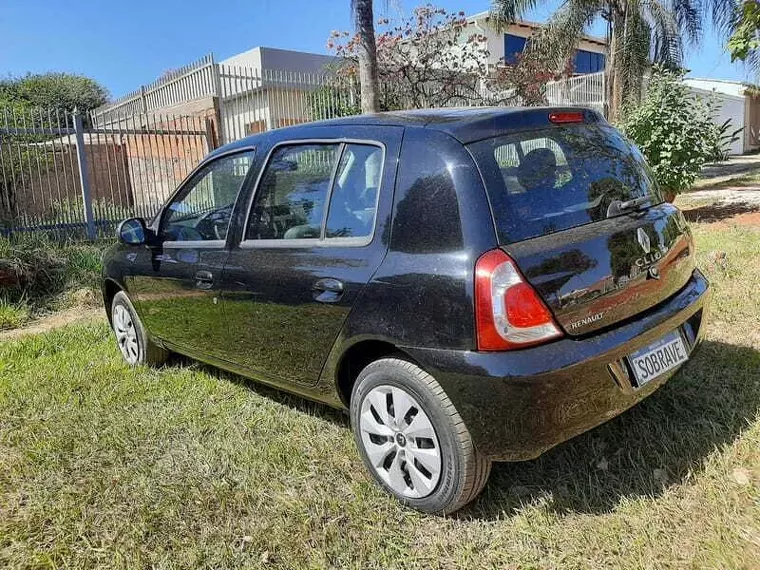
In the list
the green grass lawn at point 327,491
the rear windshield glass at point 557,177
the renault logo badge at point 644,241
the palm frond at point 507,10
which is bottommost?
the green grass lawn at point 327,491

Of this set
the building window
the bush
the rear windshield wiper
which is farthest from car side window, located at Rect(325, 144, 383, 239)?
the building window

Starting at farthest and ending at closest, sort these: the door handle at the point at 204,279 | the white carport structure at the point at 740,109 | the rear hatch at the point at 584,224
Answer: the white carport structure at the point at 740,109, the door handle at the point at 204,279, the rear hatch at the point at 584,224

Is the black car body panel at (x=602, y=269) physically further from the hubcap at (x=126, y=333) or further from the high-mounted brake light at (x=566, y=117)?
the hubcap at (x=126, y=333)

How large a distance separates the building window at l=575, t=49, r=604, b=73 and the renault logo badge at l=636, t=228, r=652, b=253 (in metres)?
31.8

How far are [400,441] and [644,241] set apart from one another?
1.40 meters

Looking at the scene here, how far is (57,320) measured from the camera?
6.66m

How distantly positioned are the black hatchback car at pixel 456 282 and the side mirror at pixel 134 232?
90 cm

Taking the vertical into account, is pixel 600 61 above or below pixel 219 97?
above

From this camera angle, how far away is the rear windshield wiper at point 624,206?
9.03ft

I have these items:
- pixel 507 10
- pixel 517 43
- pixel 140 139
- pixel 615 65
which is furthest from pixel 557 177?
pixel 517 43

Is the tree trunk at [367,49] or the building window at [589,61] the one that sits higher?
the building window at [589,61]

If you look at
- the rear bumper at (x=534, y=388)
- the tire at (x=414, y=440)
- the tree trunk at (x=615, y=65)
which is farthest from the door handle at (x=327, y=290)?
the tree trunk at (x=615, y=65)

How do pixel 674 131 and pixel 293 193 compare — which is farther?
pixel 674 131

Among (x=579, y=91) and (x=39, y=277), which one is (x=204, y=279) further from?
(x=579, y=91)
